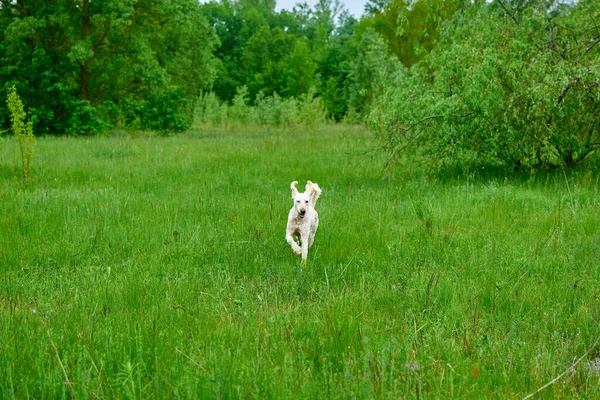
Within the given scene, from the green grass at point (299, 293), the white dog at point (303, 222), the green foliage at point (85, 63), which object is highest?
the green foliage at point (85, 63)

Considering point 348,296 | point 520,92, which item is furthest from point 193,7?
point 348,296

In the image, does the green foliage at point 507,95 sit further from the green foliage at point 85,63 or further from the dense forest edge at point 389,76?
the green foliage at point 85,63

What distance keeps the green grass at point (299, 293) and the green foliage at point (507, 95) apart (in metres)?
0.84

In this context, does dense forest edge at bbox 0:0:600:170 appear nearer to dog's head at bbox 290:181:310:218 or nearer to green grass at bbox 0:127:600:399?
green grass at bbox 0:127:600:399

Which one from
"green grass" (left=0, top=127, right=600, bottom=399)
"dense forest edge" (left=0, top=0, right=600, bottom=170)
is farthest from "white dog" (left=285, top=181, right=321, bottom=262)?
"dense forest edge" (left=0, top=0, right=600, bottom=170)

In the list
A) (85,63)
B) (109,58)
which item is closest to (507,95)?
(109,58)

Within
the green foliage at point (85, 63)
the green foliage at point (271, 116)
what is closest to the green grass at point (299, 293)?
the green foliage at point (85, 63)

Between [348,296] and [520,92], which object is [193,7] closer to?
[520,92]

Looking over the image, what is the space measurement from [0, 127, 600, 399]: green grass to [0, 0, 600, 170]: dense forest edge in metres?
1.05

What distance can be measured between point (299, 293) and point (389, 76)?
9.53 metres

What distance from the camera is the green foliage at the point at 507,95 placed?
28.8 feet

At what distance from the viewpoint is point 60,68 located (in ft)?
75.8

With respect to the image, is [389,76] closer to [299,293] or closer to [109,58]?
[299,293]

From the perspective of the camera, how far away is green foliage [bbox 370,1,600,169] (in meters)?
8.78
